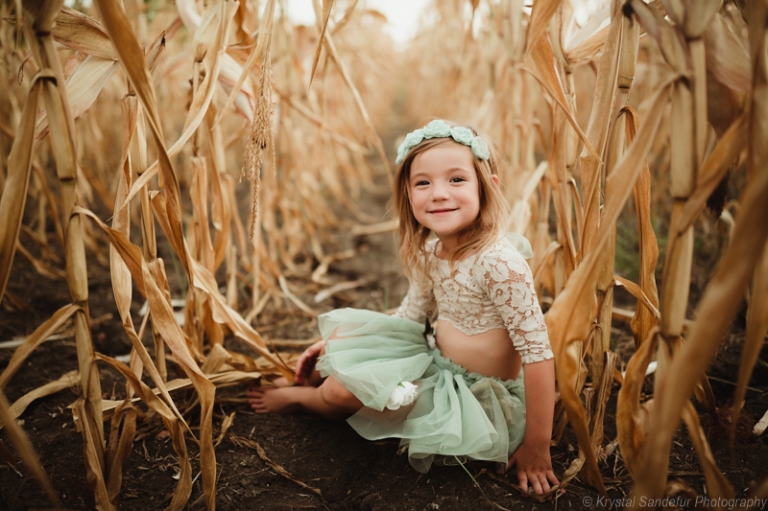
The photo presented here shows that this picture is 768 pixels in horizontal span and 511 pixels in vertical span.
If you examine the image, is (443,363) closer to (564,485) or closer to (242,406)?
(564,485)

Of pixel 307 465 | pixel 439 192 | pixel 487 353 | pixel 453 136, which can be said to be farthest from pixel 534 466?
pixel 453 136

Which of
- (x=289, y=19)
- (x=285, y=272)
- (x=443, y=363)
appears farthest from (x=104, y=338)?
(x=289, y=19)

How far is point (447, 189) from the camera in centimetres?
94

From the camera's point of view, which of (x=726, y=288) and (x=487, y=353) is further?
(x=487, y=353)

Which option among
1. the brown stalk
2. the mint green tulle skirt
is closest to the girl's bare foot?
the mint green tulle skirt

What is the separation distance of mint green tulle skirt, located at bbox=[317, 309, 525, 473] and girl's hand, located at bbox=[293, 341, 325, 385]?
8cm

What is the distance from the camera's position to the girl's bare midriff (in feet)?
3.17

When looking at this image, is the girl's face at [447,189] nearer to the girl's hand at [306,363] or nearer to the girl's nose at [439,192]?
the girl's nose at [439,192]

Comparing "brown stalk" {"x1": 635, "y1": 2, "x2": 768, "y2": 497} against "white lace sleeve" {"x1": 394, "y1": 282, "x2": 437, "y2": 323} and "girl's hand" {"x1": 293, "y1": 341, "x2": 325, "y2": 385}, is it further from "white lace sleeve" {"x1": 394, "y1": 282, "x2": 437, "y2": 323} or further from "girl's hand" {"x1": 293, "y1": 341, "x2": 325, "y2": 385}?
"girl's hand" {"x1": 293, "y1": 341, "x2": 325, "y2": 385}

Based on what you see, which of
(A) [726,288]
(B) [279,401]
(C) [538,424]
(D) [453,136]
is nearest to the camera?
(A) [726,288]

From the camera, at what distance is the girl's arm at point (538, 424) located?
0.84m

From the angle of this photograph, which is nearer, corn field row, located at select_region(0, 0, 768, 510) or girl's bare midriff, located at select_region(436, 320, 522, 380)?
corn field row, located at select_region(0, 0, 768, 510)

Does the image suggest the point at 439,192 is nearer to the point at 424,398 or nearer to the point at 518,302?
the point at 518,302

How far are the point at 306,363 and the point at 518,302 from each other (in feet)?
1.75
